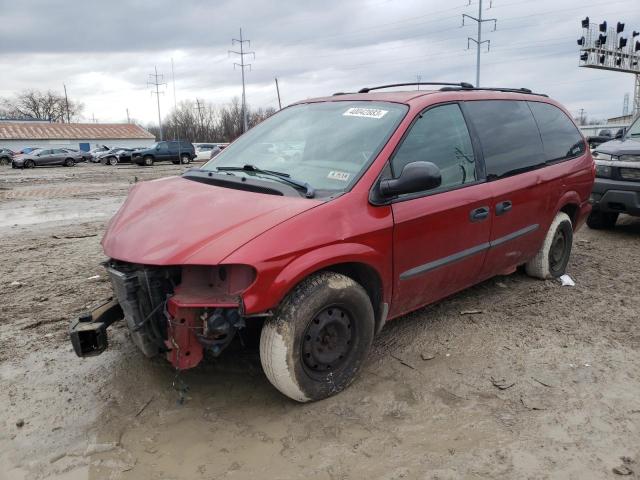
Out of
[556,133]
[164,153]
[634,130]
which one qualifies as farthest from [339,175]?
[164,153]

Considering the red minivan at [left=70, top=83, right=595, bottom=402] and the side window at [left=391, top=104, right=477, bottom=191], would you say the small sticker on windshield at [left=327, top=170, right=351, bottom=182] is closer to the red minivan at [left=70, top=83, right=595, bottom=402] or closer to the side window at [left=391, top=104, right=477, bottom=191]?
the red minivan at [left=70, top=83, right=595, bottom=402]

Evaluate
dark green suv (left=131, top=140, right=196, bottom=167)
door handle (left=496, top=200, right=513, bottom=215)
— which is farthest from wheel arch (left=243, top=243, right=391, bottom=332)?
dark green suv (left=131, top=140, right=196, bottom=167)

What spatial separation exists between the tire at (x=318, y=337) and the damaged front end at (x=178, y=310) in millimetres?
242

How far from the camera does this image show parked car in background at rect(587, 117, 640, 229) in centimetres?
647

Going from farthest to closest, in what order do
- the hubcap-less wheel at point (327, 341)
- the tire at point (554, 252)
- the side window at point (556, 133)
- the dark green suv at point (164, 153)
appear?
the dark green suv at point (164, 153) < the tire at point (554, 252) < the side window at point (556, 133) < the hubcap-less wheel at point (327, 341)

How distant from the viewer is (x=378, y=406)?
2.96 metres

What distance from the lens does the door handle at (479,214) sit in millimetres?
3666

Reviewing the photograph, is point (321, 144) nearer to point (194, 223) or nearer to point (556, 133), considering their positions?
point (194, 223)

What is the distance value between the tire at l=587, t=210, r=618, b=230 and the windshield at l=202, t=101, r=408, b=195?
5.28 m

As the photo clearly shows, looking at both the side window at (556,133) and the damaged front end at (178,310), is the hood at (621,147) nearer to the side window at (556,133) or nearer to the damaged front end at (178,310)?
the side window at (556,133)

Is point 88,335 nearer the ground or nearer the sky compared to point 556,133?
nearer the ground

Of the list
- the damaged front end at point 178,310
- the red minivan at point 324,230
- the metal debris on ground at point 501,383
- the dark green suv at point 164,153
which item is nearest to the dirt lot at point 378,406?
the metal debris on ground at point 501,383

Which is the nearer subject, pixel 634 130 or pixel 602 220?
pixel 602 220

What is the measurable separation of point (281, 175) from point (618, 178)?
5.36 meters
